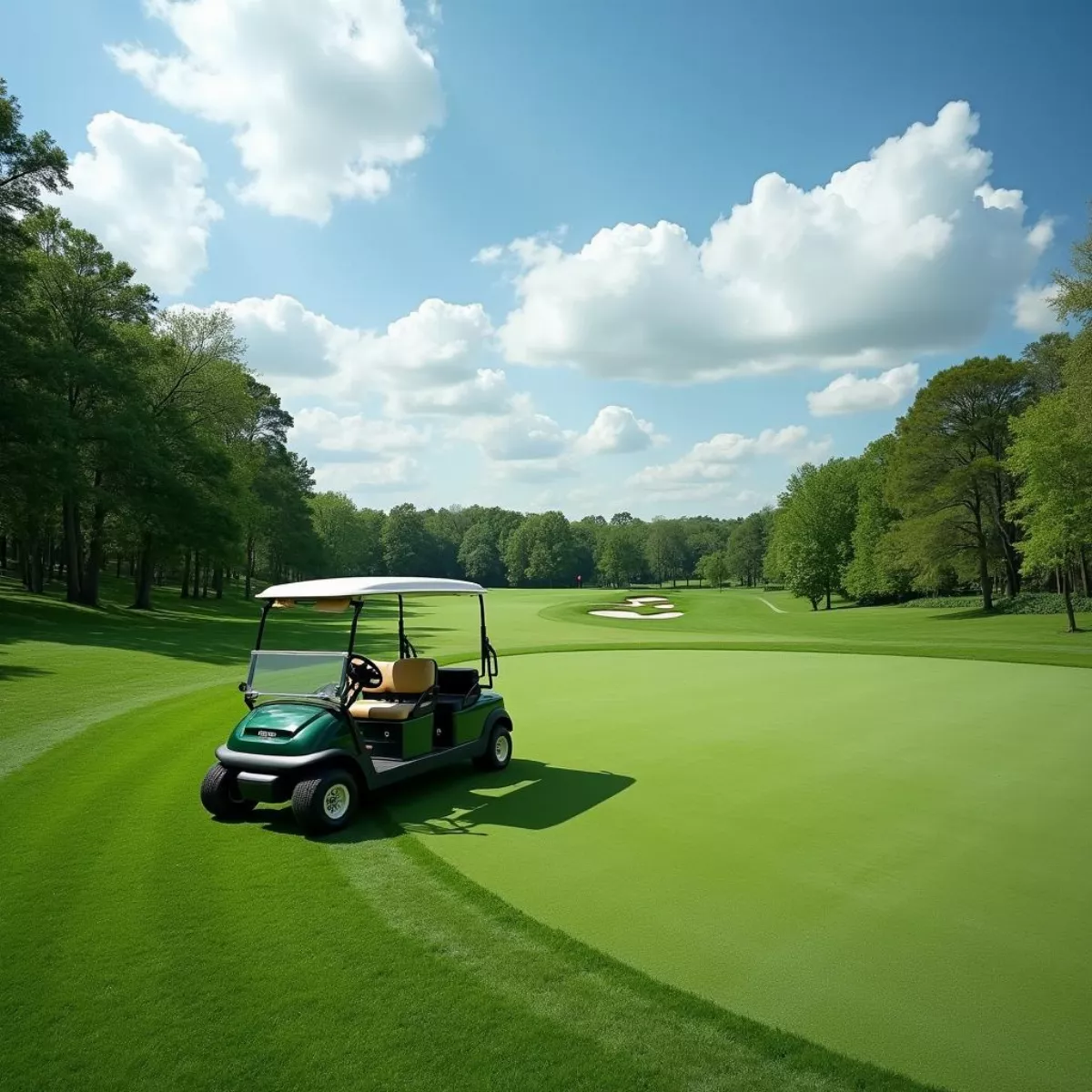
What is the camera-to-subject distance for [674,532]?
134m

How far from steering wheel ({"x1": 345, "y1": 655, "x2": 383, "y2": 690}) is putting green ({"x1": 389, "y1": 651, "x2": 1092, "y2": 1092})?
1.21 meters

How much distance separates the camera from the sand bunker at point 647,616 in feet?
148

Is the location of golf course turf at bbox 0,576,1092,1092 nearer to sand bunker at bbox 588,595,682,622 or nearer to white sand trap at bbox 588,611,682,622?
sand bunker at bbox 588,595,682,622

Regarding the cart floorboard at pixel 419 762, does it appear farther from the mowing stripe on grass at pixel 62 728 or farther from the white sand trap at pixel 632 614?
the white sand trap at pixel 632 614

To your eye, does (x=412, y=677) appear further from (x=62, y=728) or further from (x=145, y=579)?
(x=145, y=579)

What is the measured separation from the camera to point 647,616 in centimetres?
4544

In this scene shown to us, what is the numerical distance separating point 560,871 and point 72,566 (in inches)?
1181

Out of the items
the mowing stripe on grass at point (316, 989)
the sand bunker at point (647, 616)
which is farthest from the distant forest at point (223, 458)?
the mowing stripe on grass at point (316, 989)

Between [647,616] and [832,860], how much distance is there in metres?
39.6

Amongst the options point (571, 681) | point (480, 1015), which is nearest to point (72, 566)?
point (571, 681)

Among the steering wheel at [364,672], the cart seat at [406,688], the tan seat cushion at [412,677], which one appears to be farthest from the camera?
the tan seat cushion at [412,677]

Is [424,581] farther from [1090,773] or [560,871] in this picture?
[1090,773]

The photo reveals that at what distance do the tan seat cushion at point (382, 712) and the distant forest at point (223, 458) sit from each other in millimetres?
21539

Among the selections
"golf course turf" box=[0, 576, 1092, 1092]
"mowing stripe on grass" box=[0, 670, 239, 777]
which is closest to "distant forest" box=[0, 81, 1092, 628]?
"mowing stripe on grass" box=[0, 670, 239, 777]
